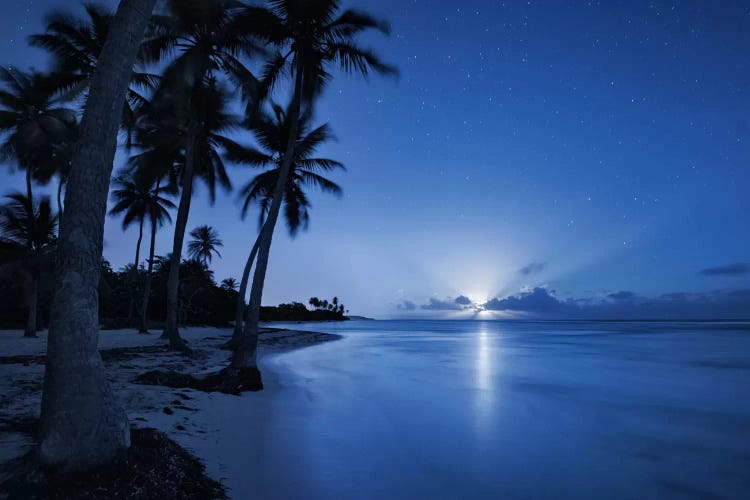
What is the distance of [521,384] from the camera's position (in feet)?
36.7

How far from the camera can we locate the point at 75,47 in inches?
575

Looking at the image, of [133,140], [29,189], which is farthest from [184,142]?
[29,189]

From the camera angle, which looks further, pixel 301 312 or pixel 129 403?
pixel 301 312

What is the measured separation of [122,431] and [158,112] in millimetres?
13866

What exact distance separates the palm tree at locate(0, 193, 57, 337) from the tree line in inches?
1.9

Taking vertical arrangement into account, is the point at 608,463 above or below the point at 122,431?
below

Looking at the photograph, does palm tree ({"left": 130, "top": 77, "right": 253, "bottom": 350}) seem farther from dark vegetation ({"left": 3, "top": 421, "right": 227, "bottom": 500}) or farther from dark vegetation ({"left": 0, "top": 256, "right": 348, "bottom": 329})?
dark vegetation ({"left": 3, "top": 421, "right": 227, "bottom": 500})

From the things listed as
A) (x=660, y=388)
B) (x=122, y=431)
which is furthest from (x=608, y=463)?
(x=660, y=388)

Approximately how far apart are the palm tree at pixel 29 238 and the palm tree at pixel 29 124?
0.64 meters

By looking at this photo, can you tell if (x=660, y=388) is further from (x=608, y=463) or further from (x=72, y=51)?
(x=72, y=51)

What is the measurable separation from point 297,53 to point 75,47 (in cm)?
1036

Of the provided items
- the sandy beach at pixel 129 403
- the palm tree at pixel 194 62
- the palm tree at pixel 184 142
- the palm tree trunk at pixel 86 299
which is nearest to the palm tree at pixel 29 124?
the palm tree at pixel 184 142

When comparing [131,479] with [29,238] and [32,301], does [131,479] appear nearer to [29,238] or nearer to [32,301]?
[32,301]

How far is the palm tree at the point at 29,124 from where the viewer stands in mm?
16688
